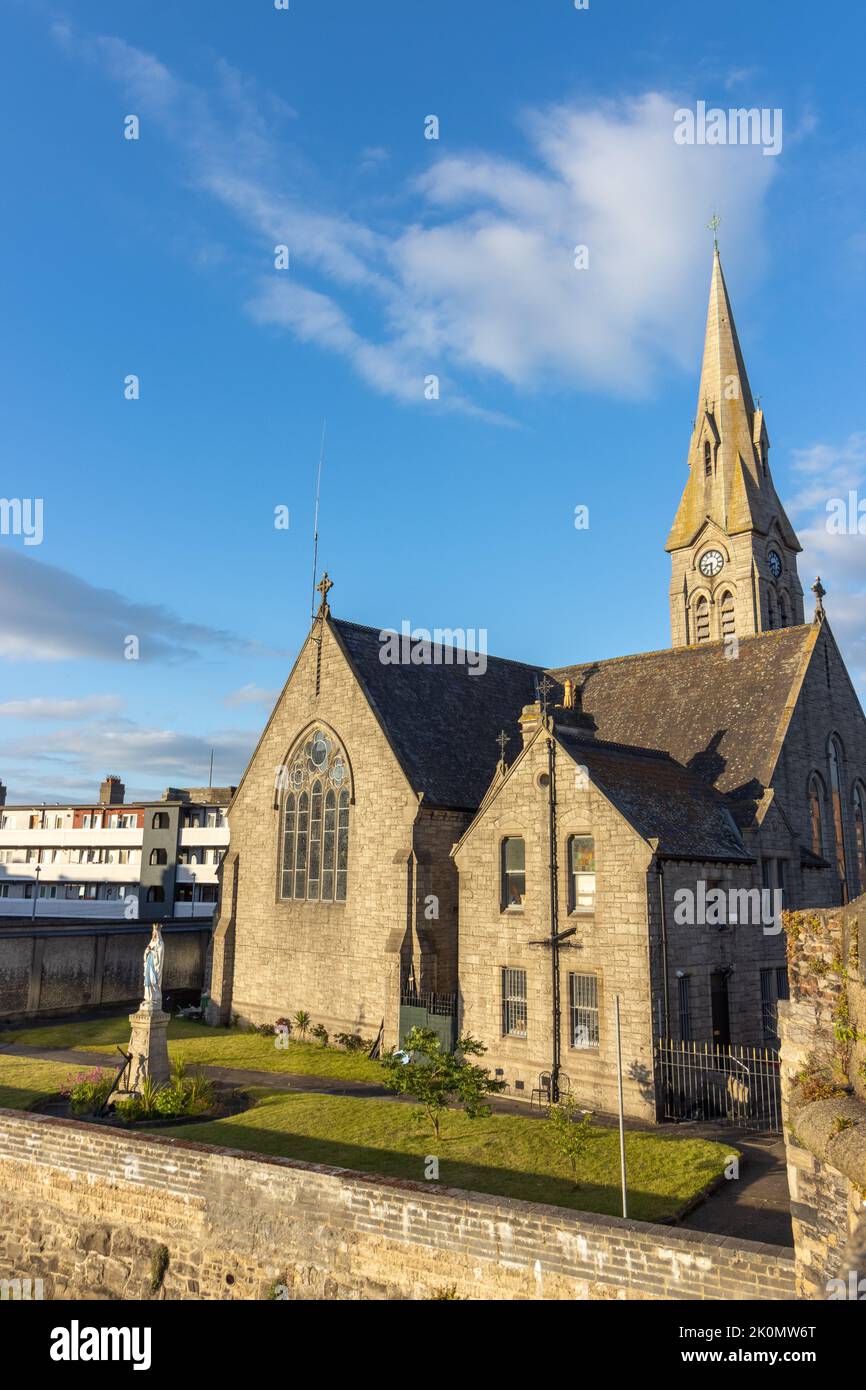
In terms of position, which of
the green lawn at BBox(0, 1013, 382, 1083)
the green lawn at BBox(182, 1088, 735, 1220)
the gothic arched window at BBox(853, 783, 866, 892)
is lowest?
the green lawn at BBox(0, 1013, 382, 1083)

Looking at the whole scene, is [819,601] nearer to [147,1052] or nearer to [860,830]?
[860,830]

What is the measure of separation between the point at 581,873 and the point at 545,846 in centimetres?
125

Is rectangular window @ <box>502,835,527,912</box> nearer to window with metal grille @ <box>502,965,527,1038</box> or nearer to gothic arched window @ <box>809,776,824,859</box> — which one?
window with metal grille @ <box>502,965,527,1038</box>

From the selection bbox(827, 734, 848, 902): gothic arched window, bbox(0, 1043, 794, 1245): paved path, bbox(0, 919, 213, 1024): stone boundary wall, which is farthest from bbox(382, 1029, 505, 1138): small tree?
bbox(0, 919, 213, 1024): stone boundary wall

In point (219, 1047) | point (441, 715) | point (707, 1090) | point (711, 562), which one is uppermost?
point (711, 562)

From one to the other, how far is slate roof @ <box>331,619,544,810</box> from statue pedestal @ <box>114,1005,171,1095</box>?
10537 mm

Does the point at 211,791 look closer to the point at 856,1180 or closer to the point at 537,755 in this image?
the point at 537,755

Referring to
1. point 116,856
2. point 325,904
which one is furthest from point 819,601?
point 116,856

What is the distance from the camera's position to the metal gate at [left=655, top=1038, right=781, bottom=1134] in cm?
2133

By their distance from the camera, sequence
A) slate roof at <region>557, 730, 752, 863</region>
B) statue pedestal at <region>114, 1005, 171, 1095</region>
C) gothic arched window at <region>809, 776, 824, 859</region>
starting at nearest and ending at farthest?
statue pedestal at <region>114, 1005, 171, 1095</region> → slate roof at <region>557, 730, 752, 863</region> → gothic arched window at <region>809, 776, 824, 859</region>

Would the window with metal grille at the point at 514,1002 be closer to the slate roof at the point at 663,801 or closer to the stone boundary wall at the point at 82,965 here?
the slate roof at the point at 663,801

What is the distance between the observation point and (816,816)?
97.3 feet
